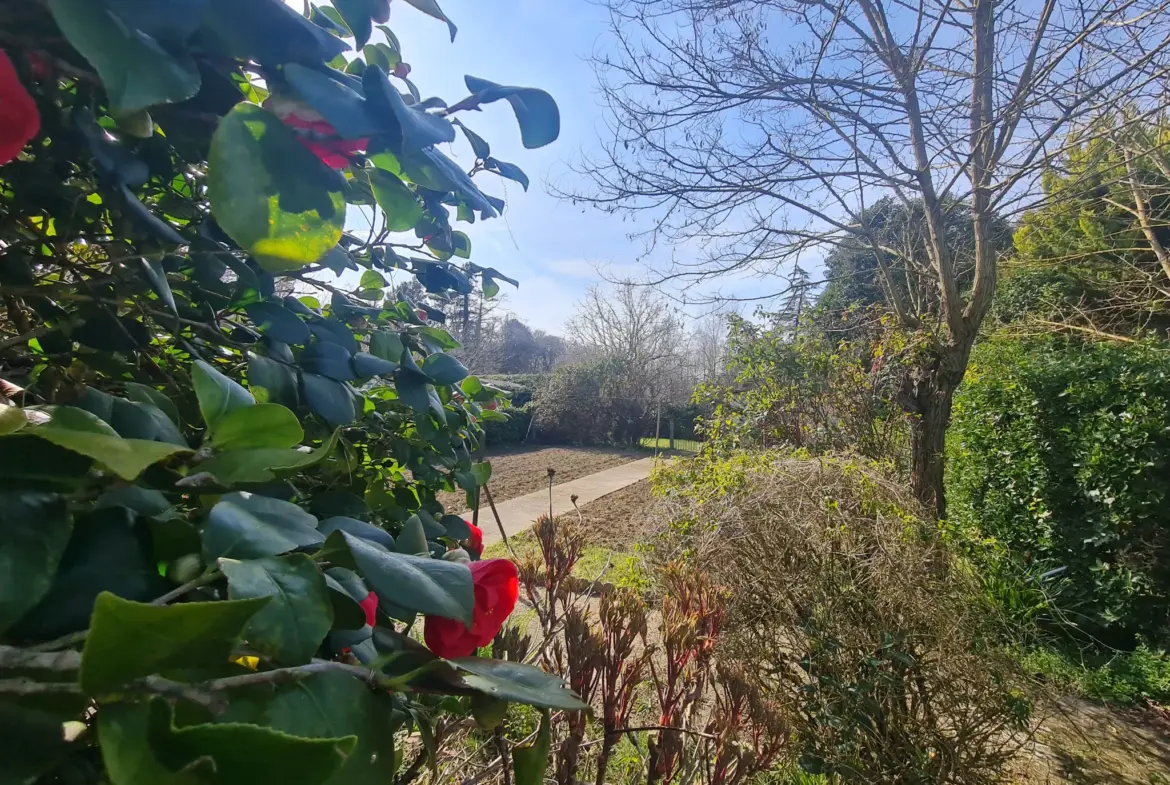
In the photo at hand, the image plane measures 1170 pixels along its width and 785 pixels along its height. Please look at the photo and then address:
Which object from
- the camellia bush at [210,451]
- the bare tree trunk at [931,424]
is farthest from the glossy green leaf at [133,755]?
the bare tree trunk at [931,424]

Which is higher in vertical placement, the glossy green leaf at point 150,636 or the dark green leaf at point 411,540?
the glossy green leaf at point 150,636

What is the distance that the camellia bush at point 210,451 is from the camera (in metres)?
0.24

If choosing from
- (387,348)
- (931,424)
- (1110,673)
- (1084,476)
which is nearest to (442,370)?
(387,348)

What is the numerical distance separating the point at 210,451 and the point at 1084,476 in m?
5.47

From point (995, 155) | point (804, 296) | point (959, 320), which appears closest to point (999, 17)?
point (995, 155)

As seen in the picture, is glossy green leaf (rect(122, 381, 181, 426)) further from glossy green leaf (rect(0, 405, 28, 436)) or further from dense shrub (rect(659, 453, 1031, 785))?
dense shrub (rect(659, 453, 1031, 785))

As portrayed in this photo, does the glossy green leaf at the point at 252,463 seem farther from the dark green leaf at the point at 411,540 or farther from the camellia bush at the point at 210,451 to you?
the dark green leaf at the point at 411,540

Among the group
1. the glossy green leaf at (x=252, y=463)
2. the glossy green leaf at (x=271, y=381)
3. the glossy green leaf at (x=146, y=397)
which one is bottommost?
the glossy green leaf at (x=252, y=463)

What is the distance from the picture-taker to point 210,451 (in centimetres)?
40

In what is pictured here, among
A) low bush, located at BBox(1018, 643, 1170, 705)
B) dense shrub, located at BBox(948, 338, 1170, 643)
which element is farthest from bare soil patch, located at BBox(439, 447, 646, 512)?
low bush, located at BBox(1018, 643, 1170, 705)

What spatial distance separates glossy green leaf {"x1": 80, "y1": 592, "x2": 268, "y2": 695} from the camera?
201 mm

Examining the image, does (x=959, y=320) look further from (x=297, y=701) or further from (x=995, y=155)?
(x=297, y=701)

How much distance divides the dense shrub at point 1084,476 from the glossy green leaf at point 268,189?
529cm

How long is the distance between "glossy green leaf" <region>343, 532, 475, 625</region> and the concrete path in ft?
13.1
